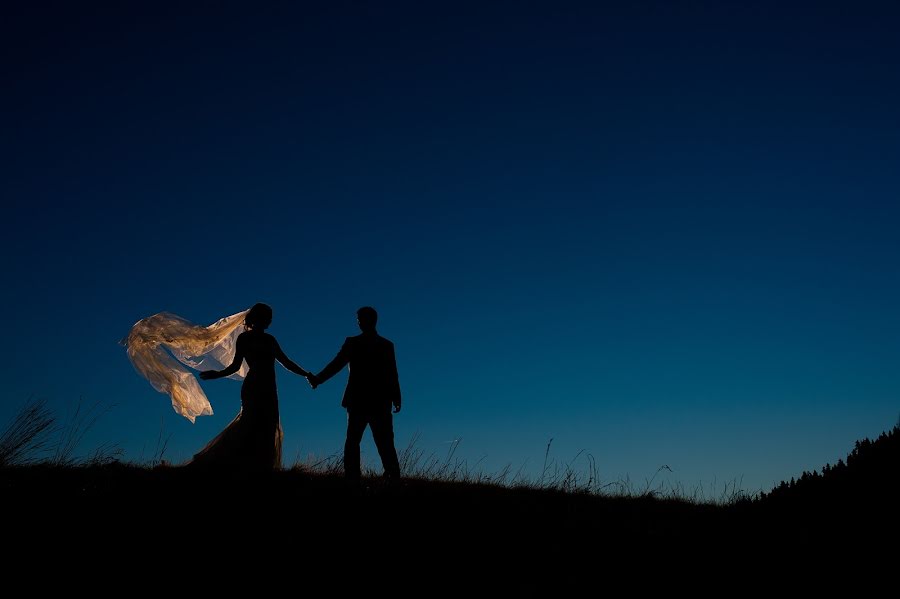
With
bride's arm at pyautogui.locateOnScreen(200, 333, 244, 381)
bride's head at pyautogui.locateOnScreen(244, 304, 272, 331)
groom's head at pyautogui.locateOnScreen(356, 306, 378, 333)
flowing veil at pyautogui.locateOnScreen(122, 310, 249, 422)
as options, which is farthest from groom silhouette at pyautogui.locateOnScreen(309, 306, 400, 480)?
flowing veil at pyautogui.locateOnScreen(122, 310, 249, 422)

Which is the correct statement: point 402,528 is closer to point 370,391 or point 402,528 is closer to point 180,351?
point 370,391

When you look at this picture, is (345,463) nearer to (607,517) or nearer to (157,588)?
(607,517)

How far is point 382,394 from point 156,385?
4886mm

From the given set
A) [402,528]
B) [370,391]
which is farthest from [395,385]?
[402,528]

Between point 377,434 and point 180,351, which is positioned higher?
point 180,351

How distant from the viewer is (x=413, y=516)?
7.76 metres

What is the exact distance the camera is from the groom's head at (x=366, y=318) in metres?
11.8

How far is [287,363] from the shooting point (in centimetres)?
1235

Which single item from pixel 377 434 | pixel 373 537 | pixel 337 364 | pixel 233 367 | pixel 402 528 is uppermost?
pixel 337 364

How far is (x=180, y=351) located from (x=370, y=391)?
14.9 ft

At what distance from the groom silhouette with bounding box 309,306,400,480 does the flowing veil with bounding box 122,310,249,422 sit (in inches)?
130

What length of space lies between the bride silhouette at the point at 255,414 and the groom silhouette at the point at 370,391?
3.79 feet

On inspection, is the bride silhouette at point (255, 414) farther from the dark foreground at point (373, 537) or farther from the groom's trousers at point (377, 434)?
the dark foreground at point (373, 537)

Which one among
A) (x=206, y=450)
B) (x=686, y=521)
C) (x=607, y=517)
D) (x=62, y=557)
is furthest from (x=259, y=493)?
(x=686, y=521)
